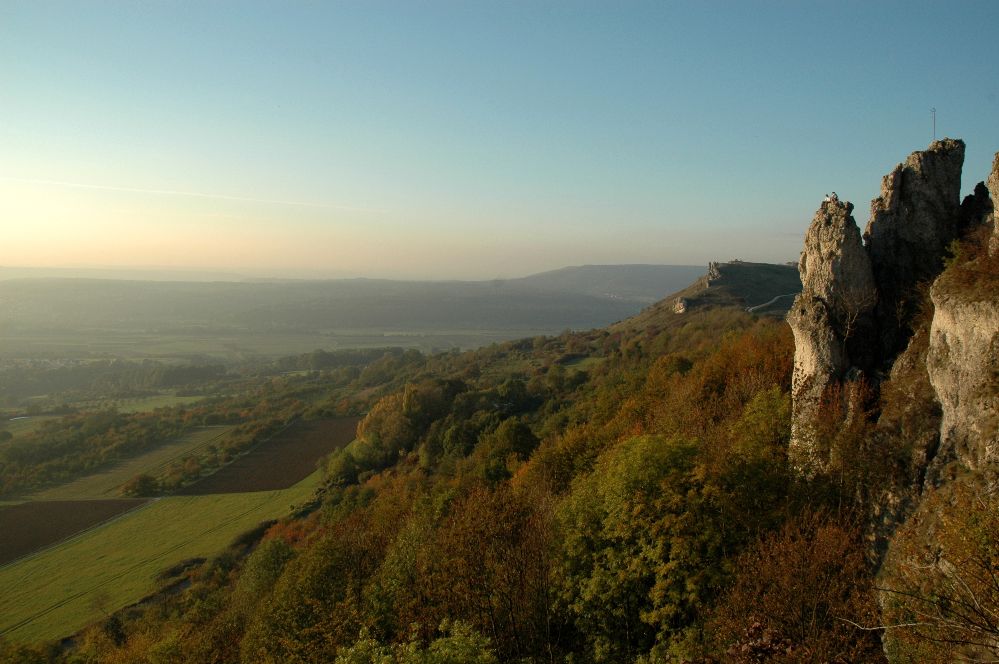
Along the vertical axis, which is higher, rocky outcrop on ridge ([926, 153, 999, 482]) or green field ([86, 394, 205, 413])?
rocky outcrop on ridge ([926, 153, 999, 482])

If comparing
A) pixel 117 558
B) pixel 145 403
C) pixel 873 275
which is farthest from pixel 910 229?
pixel 145 403

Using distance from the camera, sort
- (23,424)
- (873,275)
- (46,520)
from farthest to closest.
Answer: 1. (23,424)
2. (46,520)
3. (873,275)

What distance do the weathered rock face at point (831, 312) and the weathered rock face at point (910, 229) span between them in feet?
3.36

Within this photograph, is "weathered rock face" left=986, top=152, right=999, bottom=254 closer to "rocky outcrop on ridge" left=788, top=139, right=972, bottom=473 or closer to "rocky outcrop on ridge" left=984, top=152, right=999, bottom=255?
"rocky outcrop on ridge" left=984, top=152, right=999, bottom=255

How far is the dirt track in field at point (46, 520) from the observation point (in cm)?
5006

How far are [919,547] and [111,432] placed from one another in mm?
101203

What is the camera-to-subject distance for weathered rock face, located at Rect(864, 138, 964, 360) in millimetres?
20594

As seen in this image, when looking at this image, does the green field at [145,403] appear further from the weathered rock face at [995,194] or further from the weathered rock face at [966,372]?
the weathered rock face at [995,194]

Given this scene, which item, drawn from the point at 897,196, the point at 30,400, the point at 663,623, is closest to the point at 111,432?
the point at 30,400

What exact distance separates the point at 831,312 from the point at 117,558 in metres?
55.5

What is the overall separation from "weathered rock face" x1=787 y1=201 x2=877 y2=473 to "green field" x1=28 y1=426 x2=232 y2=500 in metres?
71.4

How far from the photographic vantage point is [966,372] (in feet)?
47.4

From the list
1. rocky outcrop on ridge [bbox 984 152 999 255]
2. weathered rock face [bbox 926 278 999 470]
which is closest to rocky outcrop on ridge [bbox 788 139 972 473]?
rocky outcrop on ridge [bbox 984 152 999 255]

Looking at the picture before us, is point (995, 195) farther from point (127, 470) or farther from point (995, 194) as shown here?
point (127, 470)
